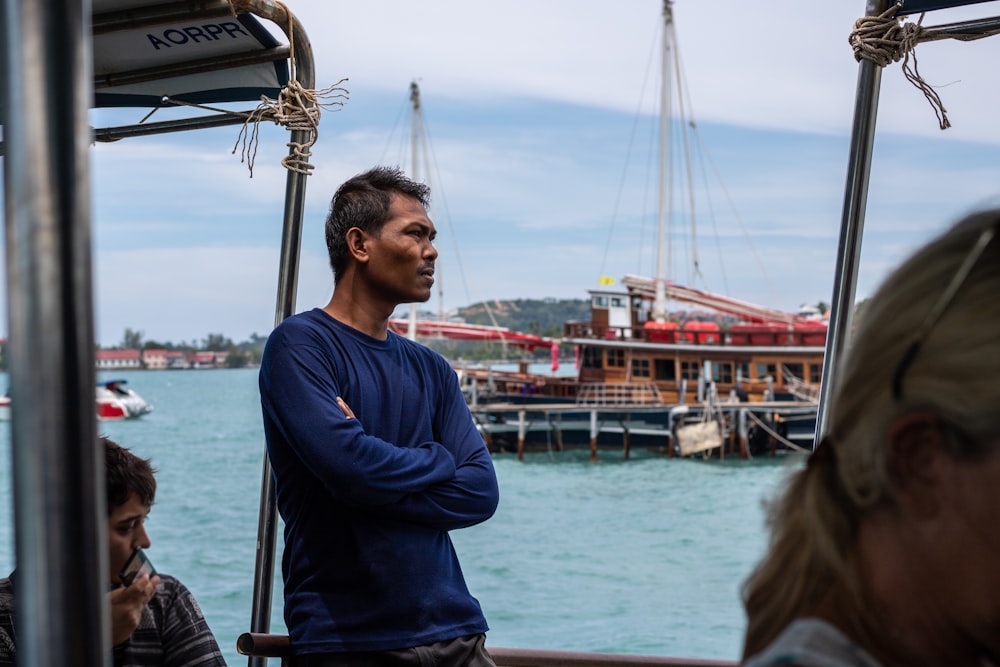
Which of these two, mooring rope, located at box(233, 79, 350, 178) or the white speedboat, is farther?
the white speedboat

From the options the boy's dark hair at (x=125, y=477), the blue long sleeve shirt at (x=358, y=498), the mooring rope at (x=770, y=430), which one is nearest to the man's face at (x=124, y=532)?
the boy's dark hair at (x=125, y=477)

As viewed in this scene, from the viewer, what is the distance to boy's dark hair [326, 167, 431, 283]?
2170 millimetres

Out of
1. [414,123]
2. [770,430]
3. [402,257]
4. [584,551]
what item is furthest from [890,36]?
[414,123]

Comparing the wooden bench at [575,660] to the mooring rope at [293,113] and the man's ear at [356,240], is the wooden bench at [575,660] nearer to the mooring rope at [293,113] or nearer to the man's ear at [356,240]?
the man's ear at [356,240]

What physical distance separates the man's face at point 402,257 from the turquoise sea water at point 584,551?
14857mm

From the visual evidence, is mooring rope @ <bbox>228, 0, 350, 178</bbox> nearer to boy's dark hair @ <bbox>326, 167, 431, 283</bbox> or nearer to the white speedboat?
boy's dark hair @ <bbox>326, 167, 431, 283</bbox>

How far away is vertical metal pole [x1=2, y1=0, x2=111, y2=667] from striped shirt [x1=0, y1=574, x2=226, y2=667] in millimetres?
1262

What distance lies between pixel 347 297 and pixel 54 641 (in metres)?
1.61

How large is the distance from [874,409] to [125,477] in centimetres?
132

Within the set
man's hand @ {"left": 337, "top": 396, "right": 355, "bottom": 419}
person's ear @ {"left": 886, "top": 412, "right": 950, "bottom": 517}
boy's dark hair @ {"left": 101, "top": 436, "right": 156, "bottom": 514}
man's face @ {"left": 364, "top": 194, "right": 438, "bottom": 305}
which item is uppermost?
man's face @ {"left": 364, "top": 194, "right": 438, "bottom": 305}

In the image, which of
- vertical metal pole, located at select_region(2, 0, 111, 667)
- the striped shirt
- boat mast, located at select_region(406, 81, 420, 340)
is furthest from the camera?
boat mast, located at select_region(406, 81, 420, 340)

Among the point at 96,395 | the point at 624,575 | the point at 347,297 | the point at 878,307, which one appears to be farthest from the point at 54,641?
the point at 624,575

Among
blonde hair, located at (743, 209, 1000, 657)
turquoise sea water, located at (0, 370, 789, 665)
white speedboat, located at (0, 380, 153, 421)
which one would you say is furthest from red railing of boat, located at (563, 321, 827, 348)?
blonde hair, located at (743, 209, 1000, 657)

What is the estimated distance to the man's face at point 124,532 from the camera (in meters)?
1.68
